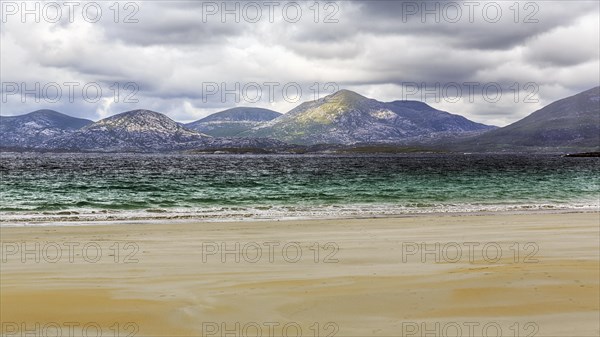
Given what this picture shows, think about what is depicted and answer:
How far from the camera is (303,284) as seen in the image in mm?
13453

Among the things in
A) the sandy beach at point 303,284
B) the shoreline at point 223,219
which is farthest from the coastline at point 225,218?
the sandy beach at point 303,284

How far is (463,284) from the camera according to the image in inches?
521

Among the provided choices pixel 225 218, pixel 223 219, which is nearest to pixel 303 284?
pixel 223 219

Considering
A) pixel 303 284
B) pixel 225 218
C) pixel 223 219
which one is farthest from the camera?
pixel 225 218

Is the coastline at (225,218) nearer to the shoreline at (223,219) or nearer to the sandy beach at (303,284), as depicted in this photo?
the shoreline at (223,219)

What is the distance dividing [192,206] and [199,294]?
28706 millimetres

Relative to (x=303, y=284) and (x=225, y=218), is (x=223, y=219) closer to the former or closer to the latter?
(x=225, y=218)

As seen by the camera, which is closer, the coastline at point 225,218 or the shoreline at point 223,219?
the shoreline at point 223,219

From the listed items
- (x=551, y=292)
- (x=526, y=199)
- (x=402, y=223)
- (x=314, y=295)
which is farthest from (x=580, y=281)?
(x=526, y=199)

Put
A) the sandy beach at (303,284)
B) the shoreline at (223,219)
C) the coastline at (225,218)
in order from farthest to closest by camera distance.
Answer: the coastline at (225,218)
the shoreline at (223,219)
the sandy beach at (303,284)

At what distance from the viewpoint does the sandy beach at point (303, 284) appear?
10523mm

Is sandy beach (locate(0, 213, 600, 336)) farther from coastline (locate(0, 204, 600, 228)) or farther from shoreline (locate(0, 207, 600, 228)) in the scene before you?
coastline (locate(0, 204, 600, 228))

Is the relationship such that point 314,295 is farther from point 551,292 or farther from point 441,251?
point 441,251

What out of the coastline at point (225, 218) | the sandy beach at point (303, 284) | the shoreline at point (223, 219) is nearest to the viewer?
the sandy beach at point (303, 284)
